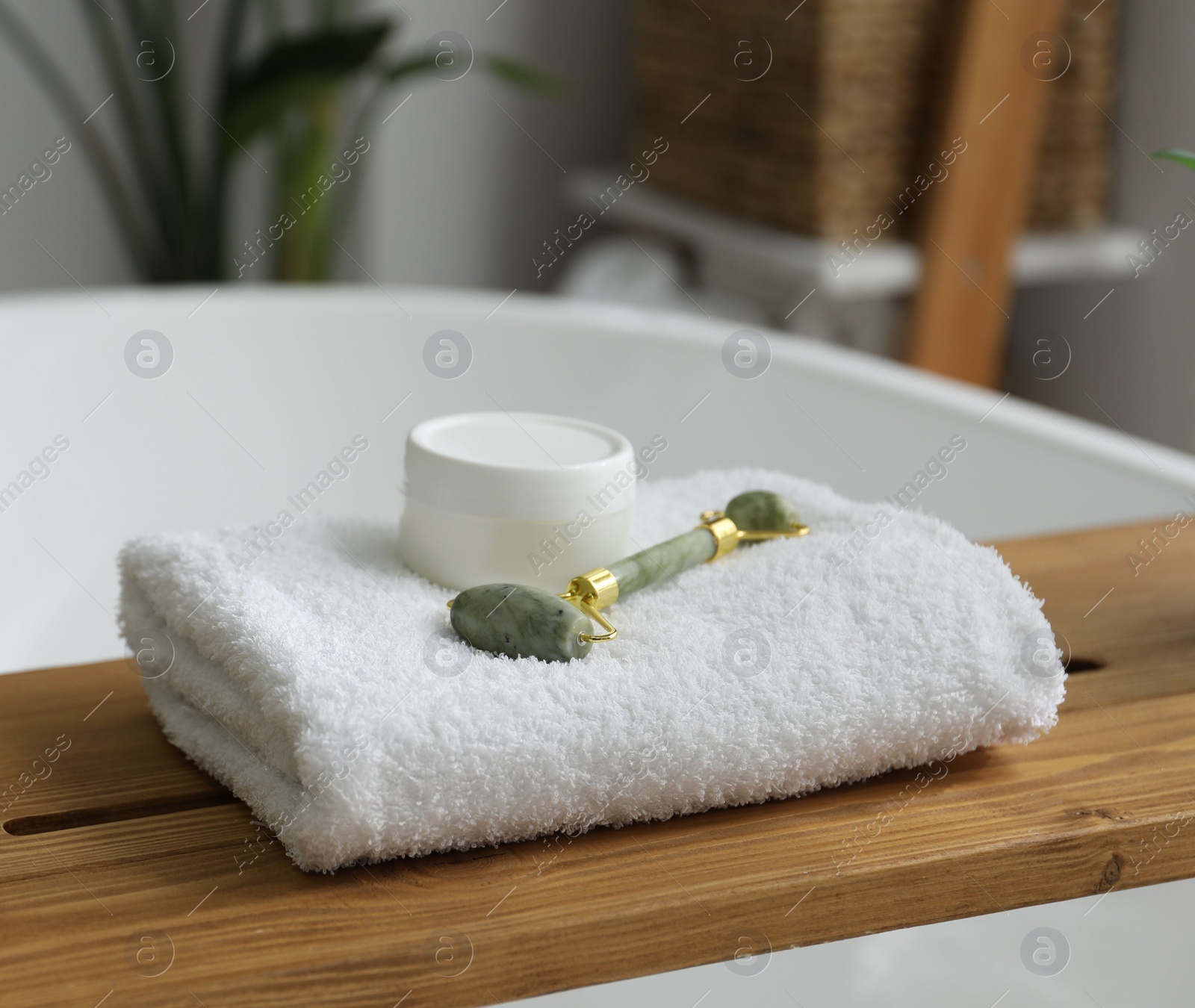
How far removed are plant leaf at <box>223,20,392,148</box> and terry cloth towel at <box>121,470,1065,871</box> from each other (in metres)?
1.22

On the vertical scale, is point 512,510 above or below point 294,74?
below

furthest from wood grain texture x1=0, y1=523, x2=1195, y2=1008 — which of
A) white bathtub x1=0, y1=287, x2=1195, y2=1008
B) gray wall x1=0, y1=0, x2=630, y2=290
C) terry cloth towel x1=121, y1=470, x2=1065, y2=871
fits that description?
gray wall x1=0, y1=0, x2=630, y2=290

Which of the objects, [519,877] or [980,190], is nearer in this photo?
[519,877]

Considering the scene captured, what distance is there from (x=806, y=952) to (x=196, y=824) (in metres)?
0.24

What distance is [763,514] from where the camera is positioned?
587mm

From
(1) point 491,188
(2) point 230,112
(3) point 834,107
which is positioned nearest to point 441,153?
(1) point 491,188

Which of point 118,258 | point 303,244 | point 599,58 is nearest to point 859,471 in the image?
point 303,244

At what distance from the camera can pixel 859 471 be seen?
1142mm

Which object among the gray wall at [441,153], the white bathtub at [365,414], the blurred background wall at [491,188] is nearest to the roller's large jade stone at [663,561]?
the white bathtub at [365,414]

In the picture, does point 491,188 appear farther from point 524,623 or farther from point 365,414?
point 524,623

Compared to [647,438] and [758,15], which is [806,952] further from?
[758,15]

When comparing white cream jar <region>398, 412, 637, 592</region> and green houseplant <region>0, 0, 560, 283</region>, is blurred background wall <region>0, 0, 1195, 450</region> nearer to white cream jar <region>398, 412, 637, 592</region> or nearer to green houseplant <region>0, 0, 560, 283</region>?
green houseplant <region>0, 0, 560, 283</region>

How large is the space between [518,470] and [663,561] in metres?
0.07

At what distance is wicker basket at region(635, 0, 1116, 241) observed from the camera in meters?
1.59
